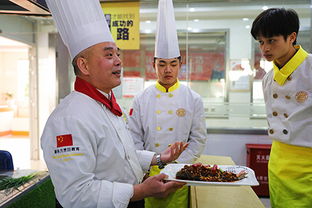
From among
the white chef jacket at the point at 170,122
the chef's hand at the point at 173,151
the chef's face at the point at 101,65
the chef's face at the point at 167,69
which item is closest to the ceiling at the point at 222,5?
the chef's face at the point at 167,69

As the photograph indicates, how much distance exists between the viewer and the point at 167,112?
2191mm

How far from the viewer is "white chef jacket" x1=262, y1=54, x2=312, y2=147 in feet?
4.98

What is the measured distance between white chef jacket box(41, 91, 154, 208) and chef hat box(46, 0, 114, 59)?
0.23m

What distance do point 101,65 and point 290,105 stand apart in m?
1.07

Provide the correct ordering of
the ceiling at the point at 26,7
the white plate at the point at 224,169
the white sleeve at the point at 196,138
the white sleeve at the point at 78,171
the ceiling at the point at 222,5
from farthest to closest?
the ceiling at the point at 222,5, the white sleeve at the point at 196,138, the ceiling at the point at 26,7, the white plate at the point at 224,169, the white sleeve at the point at 78,171

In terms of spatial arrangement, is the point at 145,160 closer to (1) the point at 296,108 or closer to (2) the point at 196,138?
(2) the point at 196,138

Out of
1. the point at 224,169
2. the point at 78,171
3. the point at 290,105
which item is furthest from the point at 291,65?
the point at 78,171

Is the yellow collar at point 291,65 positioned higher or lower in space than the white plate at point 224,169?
higher

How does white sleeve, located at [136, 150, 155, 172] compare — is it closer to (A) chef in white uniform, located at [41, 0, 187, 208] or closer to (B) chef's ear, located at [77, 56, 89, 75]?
(A) chef in white uniform, located at [41, 0, 187, 208]

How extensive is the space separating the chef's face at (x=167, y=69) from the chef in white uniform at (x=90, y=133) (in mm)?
933

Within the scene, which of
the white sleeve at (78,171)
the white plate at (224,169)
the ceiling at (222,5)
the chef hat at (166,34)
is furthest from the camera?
the ceiling at (222,5)

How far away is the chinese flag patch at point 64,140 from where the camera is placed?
3.43 ft

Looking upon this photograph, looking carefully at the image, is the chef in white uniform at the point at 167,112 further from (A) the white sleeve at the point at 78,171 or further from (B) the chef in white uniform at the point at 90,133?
(A) the white sleeve at the point at 78,171

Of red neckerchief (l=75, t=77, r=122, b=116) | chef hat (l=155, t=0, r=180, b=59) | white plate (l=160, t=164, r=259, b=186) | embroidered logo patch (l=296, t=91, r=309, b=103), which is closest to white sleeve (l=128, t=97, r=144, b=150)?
chef hat (l=155, t=0, r=180, b=59)
